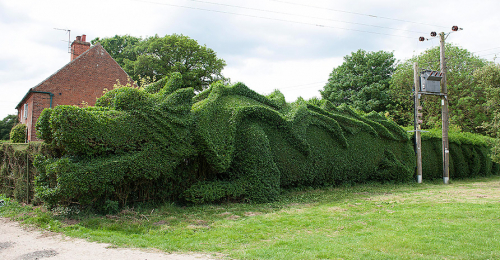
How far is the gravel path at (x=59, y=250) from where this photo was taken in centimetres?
433

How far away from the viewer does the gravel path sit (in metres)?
4.33

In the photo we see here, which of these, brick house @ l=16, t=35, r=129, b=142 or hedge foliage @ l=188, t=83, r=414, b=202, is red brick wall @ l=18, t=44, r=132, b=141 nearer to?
brick house @ l=16, t=35, r=129, b=142

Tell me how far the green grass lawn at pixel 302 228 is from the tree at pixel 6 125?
133 feet

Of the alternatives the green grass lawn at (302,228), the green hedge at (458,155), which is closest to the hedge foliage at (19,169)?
the green grass lawn at (302,228)

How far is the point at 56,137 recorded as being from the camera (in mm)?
6363

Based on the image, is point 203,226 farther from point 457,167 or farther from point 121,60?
point 121,60

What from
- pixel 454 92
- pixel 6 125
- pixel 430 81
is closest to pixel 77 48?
pixel 430 81

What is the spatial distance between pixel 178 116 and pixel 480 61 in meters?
27.4

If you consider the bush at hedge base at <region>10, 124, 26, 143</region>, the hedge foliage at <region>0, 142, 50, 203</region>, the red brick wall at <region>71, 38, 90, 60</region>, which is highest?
the red brick wall at <region>71, 38, 90, 60</region>

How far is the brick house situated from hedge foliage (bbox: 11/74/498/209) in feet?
52.2

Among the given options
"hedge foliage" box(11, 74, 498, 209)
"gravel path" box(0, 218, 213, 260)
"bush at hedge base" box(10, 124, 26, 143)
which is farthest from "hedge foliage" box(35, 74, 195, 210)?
"bush at hedge base" box(10, 124, 26, 143)

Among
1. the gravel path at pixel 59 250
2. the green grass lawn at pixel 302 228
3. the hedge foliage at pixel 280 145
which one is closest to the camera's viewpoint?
the gravel path at pixel 59 250

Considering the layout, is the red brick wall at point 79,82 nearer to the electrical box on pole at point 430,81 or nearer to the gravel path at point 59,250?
the gravel path at point 59,250

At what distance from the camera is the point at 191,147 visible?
25.8 feet
